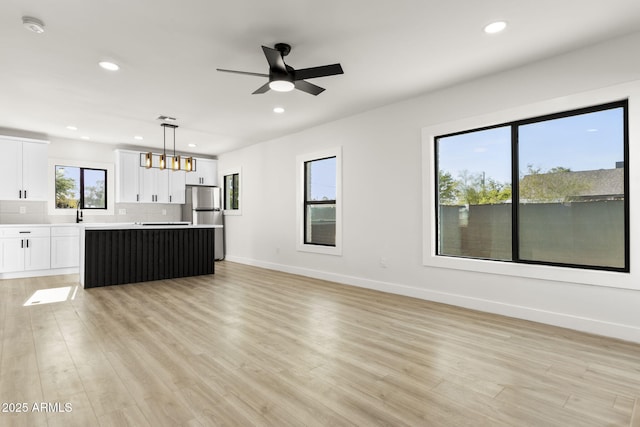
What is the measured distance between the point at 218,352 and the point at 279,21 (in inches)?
107

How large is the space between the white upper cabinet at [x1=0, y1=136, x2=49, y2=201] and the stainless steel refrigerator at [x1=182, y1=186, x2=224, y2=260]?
2.77 metres

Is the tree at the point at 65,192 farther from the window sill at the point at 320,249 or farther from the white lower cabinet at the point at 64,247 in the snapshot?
the window sill at the point at 320,249

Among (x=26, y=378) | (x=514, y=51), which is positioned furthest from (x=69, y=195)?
(x=514, y=51)

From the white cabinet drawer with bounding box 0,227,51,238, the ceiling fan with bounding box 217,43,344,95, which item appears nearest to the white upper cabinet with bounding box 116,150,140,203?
the white cabinet drawer with bounding box 0,227,51,238

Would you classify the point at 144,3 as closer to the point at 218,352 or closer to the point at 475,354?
the point at 218,352

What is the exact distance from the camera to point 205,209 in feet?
27.3

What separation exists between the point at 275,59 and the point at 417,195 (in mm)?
2584

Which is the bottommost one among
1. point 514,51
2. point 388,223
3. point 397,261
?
point 397,261

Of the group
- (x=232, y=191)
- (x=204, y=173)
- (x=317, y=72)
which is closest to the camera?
(x=317, y=72)

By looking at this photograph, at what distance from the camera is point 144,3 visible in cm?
256

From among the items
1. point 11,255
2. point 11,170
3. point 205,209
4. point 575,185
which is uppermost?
point 11,170

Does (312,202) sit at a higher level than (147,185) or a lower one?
lower

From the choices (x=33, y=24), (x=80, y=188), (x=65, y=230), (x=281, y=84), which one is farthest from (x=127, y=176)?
(x=281, y=84)

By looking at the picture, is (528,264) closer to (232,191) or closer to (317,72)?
(317,72)
